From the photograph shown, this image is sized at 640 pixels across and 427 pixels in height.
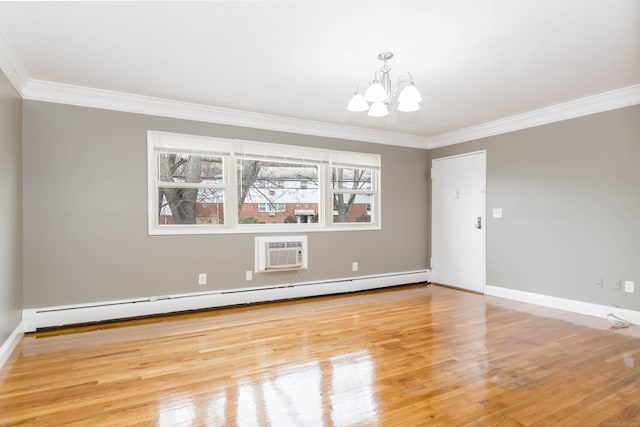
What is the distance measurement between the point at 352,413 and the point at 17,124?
12.1 ft

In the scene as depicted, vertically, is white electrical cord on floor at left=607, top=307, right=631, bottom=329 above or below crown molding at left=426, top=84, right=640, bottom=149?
below

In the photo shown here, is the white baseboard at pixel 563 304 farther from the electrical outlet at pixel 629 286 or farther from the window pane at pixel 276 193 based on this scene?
the window pane at pixel 276 193

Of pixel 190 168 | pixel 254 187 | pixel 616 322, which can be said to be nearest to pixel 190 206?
pixel 190 168

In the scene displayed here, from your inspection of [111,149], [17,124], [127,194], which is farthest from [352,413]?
[17,124]

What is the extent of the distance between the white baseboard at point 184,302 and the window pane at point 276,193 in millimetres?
900

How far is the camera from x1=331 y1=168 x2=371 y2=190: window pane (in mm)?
5079

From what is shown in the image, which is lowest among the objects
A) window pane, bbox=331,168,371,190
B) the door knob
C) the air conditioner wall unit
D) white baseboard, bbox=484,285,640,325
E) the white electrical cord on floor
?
the white electrical cord on floor

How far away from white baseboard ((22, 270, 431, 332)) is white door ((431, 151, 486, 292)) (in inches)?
29.4

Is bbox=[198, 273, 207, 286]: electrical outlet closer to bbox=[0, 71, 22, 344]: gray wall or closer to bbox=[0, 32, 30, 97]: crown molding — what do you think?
bbox=[0, 71, 22, 344]: gray wall

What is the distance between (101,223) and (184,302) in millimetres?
1211

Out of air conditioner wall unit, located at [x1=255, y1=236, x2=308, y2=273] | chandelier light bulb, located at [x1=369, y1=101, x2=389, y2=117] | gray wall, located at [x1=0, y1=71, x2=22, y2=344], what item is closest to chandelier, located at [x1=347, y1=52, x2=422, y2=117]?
chandelier light bulb, located at [x1=369, y1=101, x2=389, y2=117]

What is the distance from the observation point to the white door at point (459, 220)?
196 inches

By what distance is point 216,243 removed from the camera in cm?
420

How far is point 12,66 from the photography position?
2842 mm
